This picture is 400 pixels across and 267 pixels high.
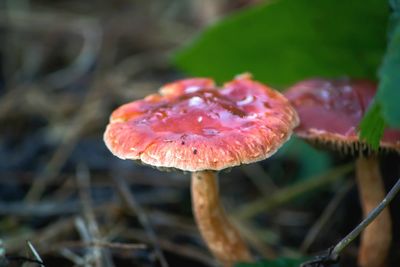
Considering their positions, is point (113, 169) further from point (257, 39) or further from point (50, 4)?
point (50, 4)

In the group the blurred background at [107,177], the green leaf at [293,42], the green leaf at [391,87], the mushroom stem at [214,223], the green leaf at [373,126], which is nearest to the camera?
the green leaf at [391,87]

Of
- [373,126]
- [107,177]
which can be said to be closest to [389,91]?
[373,126]

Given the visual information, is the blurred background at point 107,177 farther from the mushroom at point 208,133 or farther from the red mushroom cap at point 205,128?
the red mushroom cap at point 205,128

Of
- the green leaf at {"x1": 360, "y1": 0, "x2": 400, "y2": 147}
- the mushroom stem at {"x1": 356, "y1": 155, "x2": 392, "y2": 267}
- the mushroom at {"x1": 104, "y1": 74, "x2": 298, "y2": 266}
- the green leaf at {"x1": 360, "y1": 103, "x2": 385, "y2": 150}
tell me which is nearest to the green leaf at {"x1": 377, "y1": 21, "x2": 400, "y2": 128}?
the green leaf at {"x1": 360, "y1": 0, "x2": 400, "y2": 147}

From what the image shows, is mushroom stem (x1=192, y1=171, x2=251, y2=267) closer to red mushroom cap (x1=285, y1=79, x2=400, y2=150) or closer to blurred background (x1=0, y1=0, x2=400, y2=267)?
blurred background (x1=0, y1=0, x2=400, y2=267)

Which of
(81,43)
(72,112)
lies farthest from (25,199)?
(81,43)

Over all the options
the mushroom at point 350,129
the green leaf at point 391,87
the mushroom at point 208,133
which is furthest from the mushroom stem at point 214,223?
the green leaf at point 391,87
